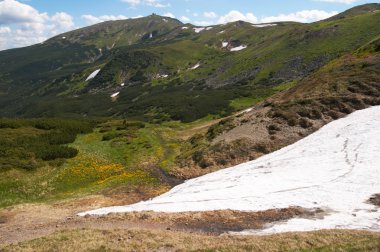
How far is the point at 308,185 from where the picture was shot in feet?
105

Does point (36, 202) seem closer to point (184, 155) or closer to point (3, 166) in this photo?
point (3, 166)

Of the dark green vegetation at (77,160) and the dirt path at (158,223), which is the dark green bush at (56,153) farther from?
the dirt path at (158,223)

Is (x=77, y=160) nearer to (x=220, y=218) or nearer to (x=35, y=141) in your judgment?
(x=35, y=141)

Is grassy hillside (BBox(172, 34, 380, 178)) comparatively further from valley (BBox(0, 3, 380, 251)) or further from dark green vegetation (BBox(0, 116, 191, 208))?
dark green vegetation (BBox(0, 116, 191, 208))

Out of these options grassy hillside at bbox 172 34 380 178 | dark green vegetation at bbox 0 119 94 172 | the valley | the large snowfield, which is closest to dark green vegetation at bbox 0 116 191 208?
dark green vegetation at bbox 0 119 94 172

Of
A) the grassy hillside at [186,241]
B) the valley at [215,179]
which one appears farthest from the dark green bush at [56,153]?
the grassy hillside at [186,241]

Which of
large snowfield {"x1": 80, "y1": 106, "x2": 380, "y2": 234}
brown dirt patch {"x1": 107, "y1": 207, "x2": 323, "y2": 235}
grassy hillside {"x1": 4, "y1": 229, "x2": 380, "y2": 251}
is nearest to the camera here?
grassy hillside {"x1": 4, "y1": 229, "x2": 380, "y2": 251}

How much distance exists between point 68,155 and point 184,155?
1681 centimetres

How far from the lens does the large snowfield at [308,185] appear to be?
25.7 m

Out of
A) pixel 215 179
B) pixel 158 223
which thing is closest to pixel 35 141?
pixel 215 179

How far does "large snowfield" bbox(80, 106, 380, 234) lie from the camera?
1011 inches

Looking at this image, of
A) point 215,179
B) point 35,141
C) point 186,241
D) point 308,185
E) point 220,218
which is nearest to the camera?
point 186,241

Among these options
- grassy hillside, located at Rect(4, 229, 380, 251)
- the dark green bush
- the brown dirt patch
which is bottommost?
the brown dirt patch

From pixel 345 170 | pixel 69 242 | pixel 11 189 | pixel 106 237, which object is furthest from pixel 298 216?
pixel 11 189
